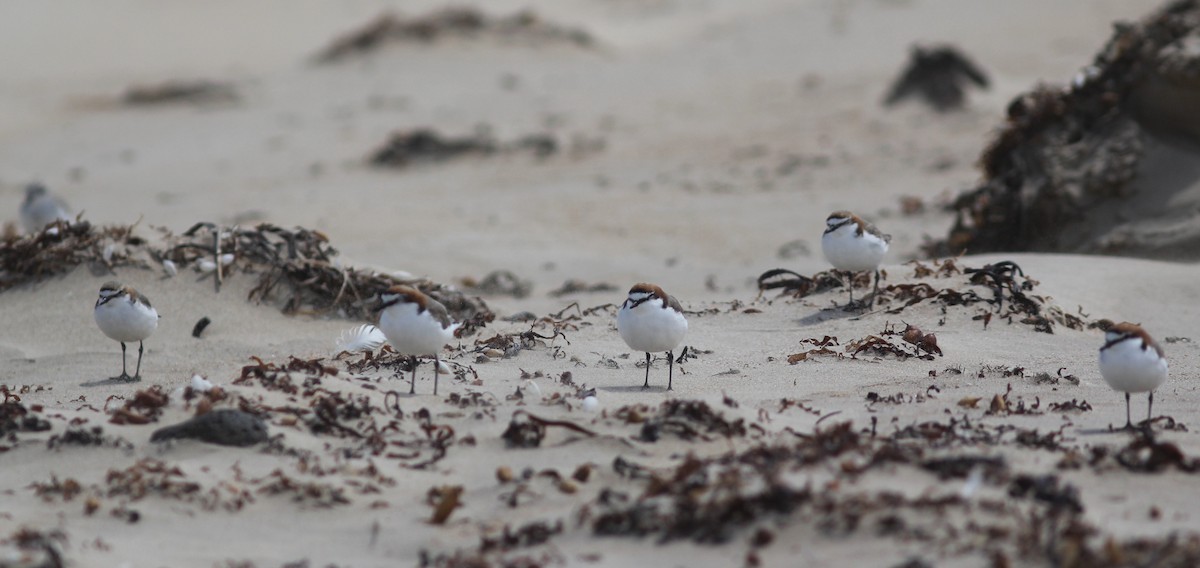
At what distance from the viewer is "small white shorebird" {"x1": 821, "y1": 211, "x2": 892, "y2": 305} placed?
27.1 feet

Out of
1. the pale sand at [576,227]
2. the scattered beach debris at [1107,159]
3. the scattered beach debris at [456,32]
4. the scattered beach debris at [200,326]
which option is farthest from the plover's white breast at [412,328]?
the scattered beach debris at [456,32]

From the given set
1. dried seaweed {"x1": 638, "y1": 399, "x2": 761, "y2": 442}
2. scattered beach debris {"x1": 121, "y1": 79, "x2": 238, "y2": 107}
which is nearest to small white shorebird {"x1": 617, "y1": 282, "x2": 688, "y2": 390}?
dried seaweed {"x1": 638, "y1": 399, "x2": 761, "y2": 442}

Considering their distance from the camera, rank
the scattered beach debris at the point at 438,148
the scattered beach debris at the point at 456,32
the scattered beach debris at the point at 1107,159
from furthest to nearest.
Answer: the scattered beach debris at the point at 456,32 < the scattered beach debris at the point at 438,148 < the scattered beach debris at the point at 1107,159

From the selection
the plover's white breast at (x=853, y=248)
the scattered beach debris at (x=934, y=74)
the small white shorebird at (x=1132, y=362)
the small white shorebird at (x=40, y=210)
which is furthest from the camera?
the scattered beach debris at (x=934, y=74)

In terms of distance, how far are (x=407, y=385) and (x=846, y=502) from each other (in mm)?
2901

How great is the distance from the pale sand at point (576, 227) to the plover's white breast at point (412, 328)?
0.97 feet

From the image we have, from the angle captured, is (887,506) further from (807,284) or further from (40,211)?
(40,211)

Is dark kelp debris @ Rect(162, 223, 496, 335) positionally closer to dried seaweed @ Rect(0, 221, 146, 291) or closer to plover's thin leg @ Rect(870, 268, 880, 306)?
dried seaweed @ Rect(0, 221, 146, 291)

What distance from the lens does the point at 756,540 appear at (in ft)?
13.7

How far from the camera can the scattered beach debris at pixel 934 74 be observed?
17.6 metres

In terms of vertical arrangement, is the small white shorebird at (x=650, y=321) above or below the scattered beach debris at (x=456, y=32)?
below

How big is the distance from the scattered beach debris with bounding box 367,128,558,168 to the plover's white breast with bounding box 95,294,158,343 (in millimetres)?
10292

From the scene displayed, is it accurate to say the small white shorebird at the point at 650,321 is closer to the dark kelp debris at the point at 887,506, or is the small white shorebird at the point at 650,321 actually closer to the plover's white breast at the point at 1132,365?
the dark kelp debris at the point at 887,506

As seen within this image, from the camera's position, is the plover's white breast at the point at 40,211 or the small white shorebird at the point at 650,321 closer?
the small white shorebird at the point at 650,321
